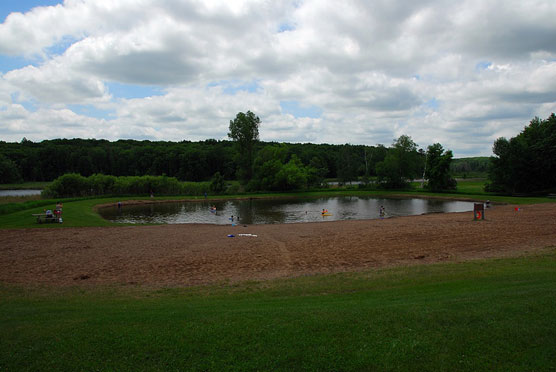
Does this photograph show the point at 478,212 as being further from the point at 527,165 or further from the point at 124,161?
the point at 124,161

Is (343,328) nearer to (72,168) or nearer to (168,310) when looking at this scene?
(168,310)

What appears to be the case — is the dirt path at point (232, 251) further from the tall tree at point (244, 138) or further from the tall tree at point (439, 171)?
the tall tree at point (244, 138)

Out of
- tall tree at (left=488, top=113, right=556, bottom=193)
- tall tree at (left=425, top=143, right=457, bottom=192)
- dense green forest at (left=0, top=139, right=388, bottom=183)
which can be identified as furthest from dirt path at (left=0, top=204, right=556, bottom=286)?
dense green forest at (left=0, top=139, right=388, bottom=183)

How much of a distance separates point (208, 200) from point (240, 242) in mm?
48730

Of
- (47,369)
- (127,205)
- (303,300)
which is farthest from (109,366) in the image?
(127,205)

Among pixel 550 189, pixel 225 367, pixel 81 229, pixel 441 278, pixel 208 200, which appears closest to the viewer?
pixel 225 367

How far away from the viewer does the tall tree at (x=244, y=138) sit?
91312mm

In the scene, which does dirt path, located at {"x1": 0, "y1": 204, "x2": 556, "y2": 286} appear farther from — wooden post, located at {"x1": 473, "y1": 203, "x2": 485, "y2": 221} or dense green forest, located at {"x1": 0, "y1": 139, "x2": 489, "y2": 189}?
dense green forest, located at {"x1": 0, "y1": 139, "x2": 489, "y2": 189}

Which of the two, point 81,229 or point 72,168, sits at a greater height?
point 72,168

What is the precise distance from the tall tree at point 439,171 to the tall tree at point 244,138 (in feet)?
148

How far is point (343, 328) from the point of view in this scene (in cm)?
706

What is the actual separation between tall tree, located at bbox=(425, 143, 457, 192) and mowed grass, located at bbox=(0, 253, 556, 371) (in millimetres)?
70727

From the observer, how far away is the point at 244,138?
3637 inches

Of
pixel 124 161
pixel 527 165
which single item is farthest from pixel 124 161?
pixel 527 165
